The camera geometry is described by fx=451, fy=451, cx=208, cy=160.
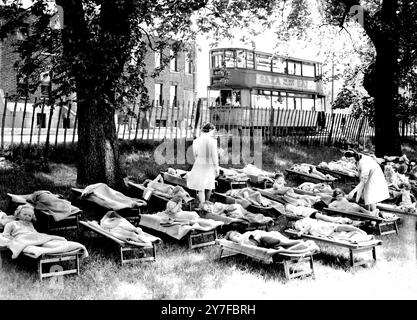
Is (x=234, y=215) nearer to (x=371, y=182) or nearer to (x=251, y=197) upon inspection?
(x=251, y=197)

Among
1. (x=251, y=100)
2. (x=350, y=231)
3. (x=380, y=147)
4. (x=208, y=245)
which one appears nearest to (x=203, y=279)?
(x=208, y=245)

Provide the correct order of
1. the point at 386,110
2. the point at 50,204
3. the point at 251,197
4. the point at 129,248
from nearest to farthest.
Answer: the point at 129,248 → the point at 50,204 → the point at 251,197 → the point at 386,110

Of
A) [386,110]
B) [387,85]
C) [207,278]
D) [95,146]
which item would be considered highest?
[387,85]

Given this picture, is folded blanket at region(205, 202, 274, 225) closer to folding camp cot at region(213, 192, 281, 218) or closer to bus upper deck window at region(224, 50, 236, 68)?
folding camp cot at region(213, 192, 281, 218)

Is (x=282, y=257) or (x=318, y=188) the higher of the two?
(x=318, y=188)

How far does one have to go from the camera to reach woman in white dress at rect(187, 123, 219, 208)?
916cm

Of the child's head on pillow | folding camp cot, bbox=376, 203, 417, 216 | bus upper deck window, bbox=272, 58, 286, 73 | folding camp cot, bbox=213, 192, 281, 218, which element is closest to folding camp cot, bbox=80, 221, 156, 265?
the child's head on pillow

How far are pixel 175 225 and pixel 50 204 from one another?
79.0 inches

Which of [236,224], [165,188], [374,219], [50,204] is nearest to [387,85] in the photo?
[374,219]

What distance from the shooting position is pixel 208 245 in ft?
23.0

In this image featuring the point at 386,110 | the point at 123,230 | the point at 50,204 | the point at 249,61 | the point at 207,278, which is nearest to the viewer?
the point at 207,278

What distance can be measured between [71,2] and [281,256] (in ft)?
20.6

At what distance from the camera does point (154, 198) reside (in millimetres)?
9156
